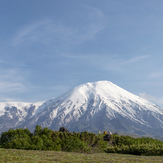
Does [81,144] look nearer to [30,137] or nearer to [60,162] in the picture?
[30,137]

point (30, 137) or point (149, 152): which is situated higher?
point (30, 137)

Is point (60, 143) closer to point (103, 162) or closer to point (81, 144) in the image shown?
point (81, 144)

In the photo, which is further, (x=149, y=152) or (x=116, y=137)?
(x=116, y=137)

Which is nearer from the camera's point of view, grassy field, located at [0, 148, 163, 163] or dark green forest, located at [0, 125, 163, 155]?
grassy field, located at [0, 148, 163, 163]

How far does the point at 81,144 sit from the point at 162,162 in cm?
1467

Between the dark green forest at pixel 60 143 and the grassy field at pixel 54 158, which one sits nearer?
the grassy field at pixel 54 158

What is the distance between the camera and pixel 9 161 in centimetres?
1920

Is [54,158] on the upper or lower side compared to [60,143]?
lower

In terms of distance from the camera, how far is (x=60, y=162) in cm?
2014

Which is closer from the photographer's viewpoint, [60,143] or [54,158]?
[54,158]

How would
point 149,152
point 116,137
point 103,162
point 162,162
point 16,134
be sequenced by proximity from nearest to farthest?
point 103,162, point 162,162, point 149,152, point 16,134, point 116,137

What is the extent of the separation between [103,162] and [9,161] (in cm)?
847

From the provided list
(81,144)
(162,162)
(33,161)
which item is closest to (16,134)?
(81,144)

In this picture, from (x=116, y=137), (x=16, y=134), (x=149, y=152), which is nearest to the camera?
(x=149, y=152)
